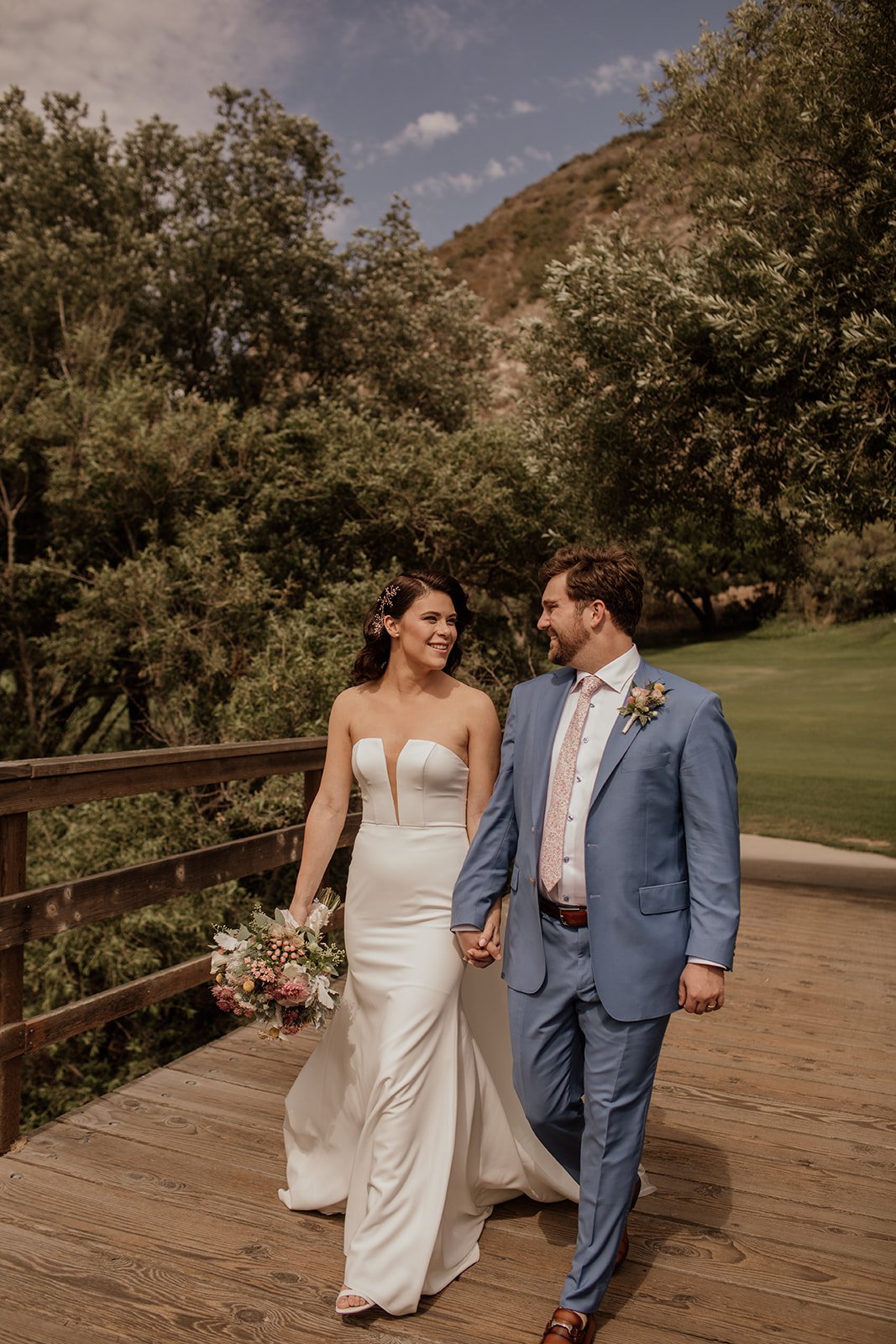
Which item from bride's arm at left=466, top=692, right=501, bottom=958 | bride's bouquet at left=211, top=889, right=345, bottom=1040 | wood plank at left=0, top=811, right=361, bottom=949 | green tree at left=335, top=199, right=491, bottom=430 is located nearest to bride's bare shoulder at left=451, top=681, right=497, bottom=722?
bride's arm at left=466, top=692, right=501, bottom=958

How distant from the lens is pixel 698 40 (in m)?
10.2

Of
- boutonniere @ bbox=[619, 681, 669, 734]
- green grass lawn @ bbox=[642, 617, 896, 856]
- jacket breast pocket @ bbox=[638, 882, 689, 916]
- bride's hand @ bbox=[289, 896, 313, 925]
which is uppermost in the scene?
boutonniere @ bbox=[619, 681, 669, 734]

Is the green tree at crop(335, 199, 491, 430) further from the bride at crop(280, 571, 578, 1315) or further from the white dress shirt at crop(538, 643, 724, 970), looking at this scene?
the white dress shirt at crop(538, 643, 724, 970)

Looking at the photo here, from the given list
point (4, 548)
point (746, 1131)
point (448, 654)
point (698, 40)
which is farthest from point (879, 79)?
point (4, 548)

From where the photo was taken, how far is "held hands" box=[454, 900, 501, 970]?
9.21 feet

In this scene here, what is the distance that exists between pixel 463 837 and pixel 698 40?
9799 millimetres

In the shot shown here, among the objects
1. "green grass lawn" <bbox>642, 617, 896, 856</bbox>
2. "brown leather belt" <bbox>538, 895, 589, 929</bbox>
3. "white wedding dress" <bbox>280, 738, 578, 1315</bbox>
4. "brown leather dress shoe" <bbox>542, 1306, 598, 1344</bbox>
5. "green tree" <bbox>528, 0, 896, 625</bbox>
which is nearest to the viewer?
"brown leather dress shoe" <bbox>542, 1306, 598, 1344</bbox>

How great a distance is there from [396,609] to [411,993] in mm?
1152

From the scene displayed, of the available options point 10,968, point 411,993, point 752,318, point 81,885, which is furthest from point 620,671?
point 752,318

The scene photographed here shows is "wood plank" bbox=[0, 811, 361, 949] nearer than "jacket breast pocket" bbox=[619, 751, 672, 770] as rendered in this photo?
No

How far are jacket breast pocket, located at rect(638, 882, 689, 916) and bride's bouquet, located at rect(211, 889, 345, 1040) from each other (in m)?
1.02

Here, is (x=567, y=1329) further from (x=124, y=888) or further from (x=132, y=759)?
(x=132, y=759)

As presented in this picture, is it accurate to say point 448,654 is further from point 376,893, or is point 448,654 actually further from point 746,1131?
point 746,1131

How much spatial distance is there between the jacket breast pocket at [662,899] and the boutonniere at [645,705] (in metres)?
0.38
